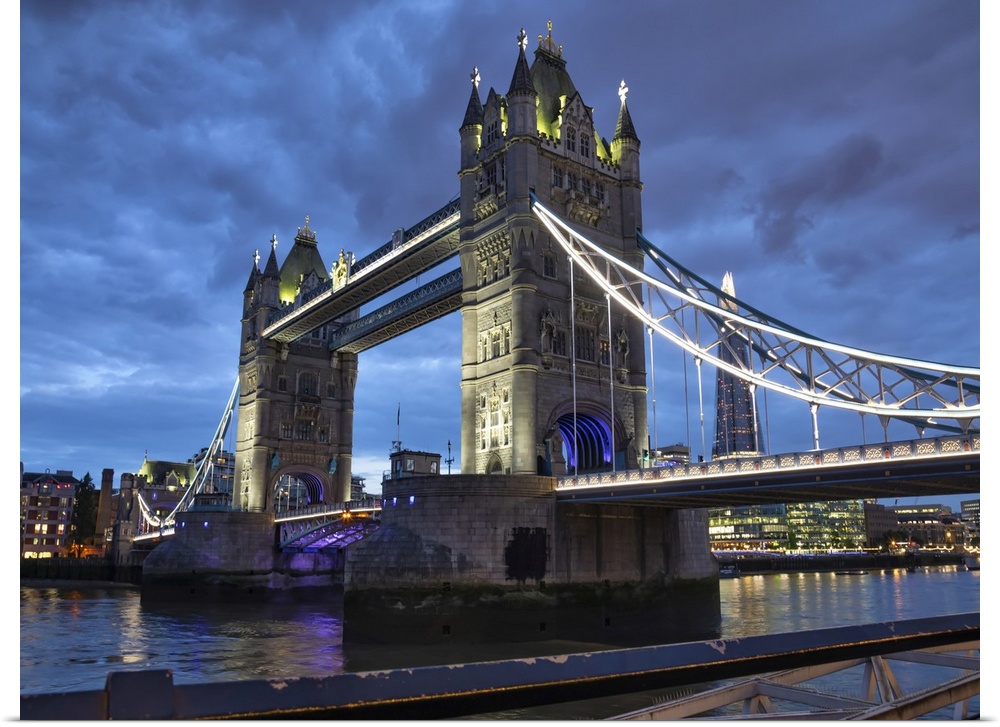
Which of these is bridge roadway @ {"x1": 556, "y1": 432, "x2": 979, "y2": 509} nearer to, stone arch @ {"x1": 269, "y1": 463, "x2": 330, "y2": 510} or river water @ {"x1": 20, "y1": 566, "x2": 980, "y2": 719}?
river water @ {"x1": 20, "y1": 566, "x2": 980, "y2": 719}

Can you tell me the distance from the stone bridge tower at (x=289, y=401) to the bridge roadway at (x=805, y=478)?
42972mm

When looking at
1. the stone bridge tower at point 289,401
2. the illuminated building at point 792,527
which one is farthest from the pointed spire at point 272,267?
the illuminated building at point 792,527

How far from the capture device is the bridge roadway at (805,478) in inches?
961

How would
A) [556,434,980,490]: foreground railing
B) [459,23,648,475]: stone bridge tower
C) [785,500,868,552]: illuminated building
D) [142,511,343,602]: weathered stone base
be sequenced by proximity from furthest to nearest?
1. [785,500,868,552]: illuminated building
2. [142,511,343,602]: weathered stone base
3. [459,23,648,475]: stone bridge tower
4. [556,434,980,490]: foreground railing

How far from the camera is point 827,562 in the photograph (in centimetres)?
14325

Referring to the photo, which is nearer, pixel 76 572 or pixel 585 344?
pixel 585 344

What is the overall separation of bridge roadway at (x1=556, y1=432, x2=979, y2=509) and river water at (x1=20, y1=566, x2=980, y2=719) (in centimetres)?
604

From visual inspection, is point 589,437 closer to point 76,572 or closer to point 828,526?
point 76,572

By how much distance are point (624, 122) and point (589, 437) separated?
19.1 meters

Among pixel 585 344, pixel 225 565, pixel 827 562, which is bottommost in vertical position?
pixel 827 562

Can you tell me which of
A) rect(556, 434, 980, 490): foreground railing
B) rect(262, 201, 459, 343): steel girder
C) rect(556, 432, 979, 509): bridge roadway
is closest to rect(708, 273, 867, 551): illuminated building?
rect(262, 201, 459, 343): steel girder

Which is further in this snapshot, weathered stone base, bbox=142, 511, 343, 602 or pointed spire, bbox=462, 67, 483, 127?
weathered stone base, bbox=142, 511, 343, 602

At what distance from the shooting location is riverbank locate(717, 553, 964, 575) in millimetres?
130375

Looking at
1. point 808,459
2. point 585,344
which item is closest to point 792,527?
point 585,344
